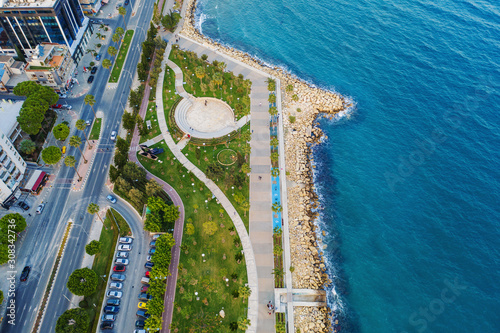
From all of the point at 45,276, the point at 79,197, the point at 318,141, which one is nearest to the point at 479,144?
the point at 318,141

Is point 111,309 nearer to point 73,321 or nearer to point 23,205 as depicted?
point 73,321

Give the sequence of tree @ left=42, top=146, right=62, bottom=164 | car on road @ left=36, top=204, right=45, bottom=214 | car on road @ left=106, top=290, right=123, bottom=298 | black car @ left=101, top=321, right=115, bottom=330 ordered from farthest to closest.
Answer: tree @ left=42, top=146, right=62, bottom=164
car on road @ left=36, top=204, right=45, bottom=214
car on road @ left=106, top=290, right=123, bottom=298
black car @ left=101, top=321, right=115, bottom=330

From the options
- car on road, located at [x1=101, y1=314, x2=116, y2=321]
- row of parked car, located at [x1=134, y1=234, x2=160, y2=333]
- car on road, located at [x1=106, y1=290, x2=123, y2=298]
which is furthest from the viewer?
car on road, located at [x1=106, y1=290, x2=123, y2=298]

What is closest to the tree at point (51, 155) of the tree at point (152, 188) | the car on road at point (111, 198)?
the car on road at point (111, 198)

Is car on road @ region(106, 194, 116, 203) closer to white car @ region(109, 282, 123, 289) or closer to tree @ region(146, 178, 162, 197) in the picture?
tree @ region(146, 178, 162, 197)

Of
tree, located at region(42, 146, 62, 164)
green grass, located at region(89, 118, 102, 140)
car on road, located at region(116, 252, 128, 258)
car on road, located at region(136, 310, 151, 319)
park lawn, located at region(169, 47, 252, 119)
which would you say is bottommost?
car on road, located at region(136, 310, 151, 319)

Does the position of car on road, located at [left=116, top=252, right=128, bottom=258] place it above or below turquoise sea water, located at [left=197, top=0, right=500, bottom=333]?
below

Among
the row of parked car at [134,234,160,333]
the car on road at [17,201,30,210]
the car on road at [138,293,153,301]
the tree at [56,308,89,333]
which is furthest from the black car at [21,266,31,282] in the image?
the car on road at [138,293,153,301]
